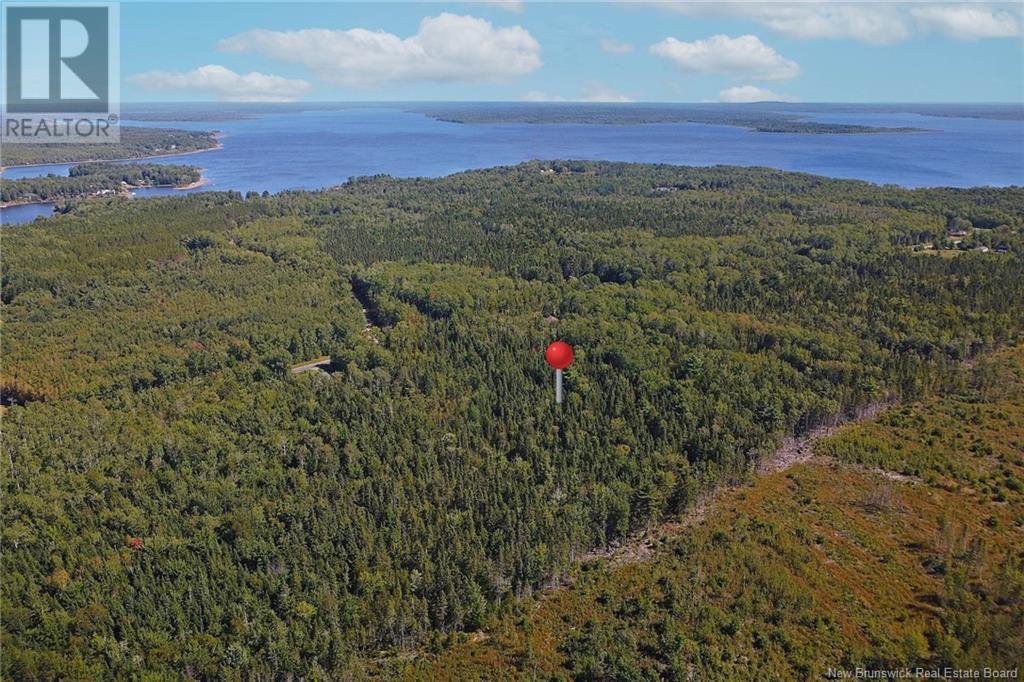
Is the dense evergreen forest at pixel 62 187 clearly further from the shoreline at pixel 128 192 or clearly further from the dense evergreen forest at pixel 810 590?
the dense evergreen forest at pixel 810 590

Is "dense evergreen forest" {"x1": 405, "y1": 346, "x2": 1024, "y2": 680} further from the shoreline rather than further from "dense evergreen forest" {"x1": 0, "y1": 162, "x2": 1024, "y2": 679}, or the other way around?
the shoreline

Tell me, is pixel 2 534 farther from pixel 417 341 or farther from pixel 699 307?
pixel 699 307

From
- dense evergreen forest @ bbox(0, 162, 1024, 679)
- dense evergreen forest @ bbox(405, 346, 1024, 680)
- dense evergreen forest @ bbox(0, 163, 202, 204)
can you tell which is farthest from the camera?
dense evergreen forest @ bbox(0, 163, 202, 204)

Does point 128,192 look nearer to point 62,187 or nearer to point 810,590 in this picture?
point 62,187

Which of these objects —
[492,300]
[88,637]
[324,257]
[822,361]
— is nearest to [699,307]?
[822,361]

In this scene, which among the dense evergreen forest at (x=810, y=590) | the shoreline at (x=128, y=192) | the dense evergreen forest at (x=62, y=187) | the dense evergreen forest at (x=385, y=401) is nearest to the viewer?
the dense evergreen forest at (x=810, y=590)

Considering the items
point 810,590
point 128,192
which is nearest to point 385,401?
point 810,590

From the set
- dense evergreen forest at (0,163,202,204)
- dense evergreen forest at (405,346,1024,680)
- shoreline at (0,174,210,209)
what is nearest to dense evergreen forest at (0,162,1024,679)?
dense evergreen forest at (405,346,1024,680)

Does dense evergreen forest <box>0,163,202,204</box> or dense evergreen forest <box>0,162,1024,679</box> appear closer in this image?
dense evergreen forest <box>0,162,1024,679</box>

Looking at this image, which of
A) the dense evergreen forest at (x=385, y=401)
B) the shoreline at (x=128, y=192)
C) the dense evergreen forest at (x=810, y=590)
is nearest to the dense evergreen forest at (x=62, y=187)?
the shoreline at (x=128, y=192)
